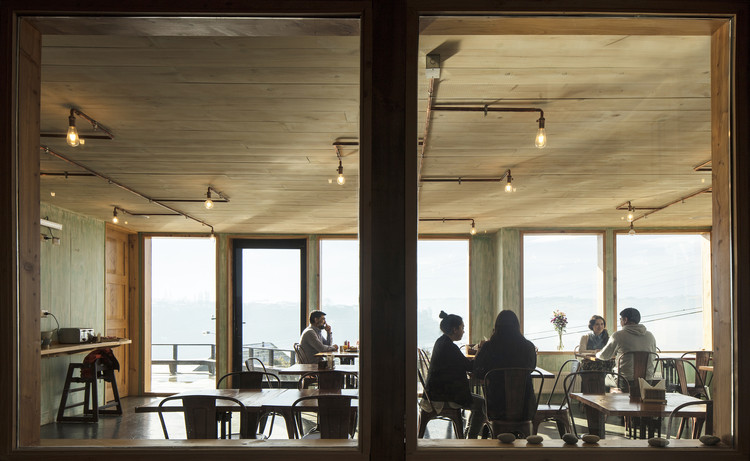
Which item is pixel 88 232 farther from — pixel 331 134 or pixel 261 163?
pixel 331 134

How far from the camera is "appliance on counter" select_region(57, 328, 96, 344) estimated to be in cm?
793

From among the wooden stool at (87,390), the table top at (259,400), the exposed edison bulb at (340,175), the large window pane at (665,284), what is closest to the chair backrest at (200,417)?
the table top at (259,400)

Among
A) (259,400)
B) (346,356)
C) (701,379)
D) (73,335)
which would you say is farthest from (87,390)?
(701,379)

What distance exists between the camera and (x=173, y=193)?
727cm

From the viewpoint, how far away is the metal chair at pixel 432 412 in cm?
248

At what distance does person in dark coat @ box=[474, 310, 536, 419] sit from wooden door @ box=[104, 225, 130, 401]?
7.29m

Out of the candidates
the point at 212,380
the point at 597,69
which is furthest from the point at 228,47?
the point at 212,380

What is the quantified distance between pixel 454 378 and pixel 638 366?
139cm

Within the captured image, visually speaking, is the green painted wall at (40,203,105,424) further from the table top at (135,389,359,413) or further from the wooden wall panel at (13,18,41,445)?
the wooden wall panel at (13,18,41,445)

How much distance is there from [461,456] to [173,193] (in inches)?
222

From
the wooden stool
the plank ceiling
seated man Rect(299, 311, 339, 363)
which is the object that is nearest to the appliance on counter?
the wooden stool

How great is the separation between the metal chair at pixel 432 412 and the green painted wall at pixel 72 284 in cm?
452

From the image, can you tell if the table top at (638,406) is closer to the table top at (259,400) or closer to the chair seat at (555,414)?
the chair seat at (555,414)

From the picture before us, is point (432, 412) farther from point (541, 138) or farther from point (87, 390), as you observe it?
point (87, 390)
